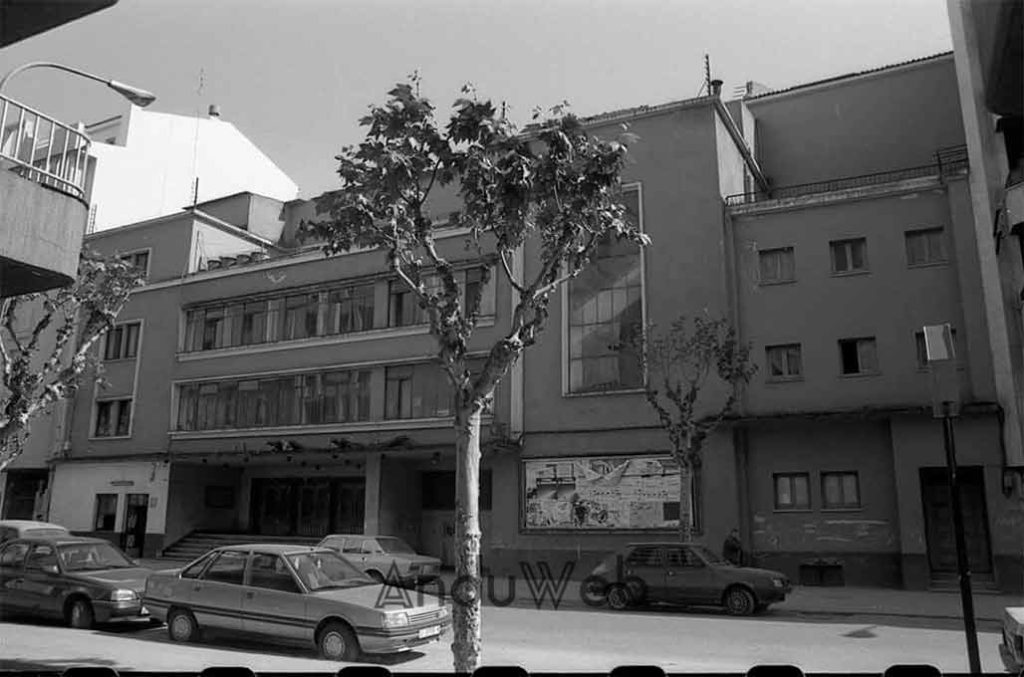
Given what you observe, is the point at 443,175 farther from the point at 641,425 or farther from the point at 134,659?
the point at 641,425

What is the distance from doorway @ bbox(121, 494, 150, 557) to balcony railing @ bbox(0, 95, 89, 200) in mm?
27660

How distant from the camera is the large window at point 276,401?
31.0 metres

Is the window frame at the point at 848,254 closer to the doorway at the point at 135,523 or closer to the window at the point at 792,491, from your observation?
the window at the point at 792,491

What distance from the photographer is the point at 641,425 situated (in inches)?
1001

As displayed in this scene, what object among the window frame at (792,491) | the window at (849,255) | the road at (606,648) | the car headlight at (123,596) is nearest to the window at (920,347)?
the window at (849,255)

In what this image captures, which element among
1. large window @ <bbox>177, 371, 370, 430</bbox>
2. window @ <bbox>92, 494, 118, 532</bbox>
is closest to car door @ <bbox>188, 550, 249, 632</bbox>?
large window @ <bbox>177, 371, 370, 430</bbox>

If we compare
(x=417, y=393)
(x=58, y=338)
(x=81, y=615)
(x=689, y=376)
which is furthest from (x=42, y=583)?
(x=689, y=376)

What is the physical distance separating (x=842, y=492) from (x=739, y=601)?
7.92 metres

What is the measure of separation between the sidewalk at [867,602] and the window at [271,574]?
25.7 feet

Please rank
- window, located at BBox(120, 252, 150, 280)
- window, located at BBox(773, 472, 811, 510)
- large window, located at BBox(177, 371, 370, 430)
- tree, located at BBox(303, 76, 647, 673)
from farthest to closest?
window, located at BBox(120, 252, 150, 280)
large window, located at BBox(177, 371, 370, 430)
window, located at BBox(773, 472, 811, 510)
tree, located at BBox(303, 76, 647, 673)

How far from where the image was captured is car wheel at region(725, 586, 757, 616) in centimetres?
1669

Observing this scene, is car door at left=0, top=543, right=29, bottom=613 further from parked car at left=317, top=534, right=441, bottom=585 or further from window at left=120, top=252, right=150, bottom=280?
window at left=120, top=252, right=150, bottom=280

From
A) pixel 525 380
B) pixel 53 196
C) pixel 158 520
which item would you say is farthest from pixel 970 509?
pixel 158 520

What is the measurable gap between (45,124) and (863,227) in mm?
21351
